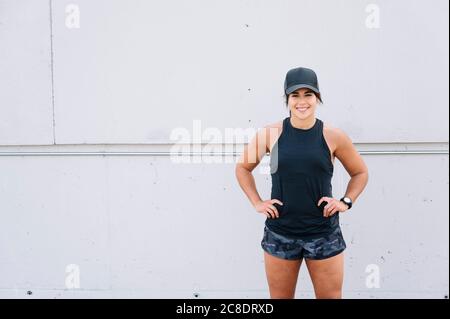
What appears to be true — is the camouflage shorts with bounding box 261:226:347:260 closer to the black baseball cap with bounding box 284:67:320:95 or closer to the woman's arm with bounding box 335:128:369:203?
the woman's arm with bounding box 335:128:369:203

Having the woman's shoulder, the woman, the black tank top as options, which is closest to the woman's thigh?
the woman

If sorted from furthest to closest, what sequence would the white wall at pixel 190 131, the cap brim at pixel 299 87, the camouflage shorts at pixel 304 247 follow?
the white wall at pixel 190 131 < the camouflage shorts at pixel 304 247 < the cap brim at pixel 299 87

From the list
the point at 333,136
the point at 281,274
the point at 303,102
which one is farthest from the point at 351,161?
the point at 281,274

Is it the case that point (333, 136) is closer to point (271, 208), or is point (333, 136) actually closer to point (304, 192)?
point (304, 192)

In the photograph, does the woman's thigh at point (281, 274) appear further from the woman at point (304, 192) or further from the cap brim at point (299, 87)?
the cap brim at point (299, 87)

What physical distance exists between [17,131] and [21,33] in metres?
0.67

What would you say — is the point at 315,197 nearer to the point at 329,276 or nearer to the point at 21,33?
the point at 329,276

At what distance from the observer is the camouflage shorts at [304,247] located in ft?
7.08

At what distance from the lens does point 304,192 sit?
84.0 inches

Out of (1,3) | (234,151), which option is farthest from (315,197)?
(1,3)

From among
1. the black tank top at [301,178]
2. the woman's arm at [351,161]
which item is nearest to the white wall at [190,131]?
the woman's arm at [351,161]

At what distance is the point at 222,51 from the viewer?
288 cm

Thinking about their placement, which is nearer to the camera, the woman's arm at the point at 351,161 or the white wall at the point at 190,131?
the woman's arm at the point at 351,161

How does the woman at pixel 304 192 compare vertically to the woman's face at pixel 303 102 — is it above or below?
below
